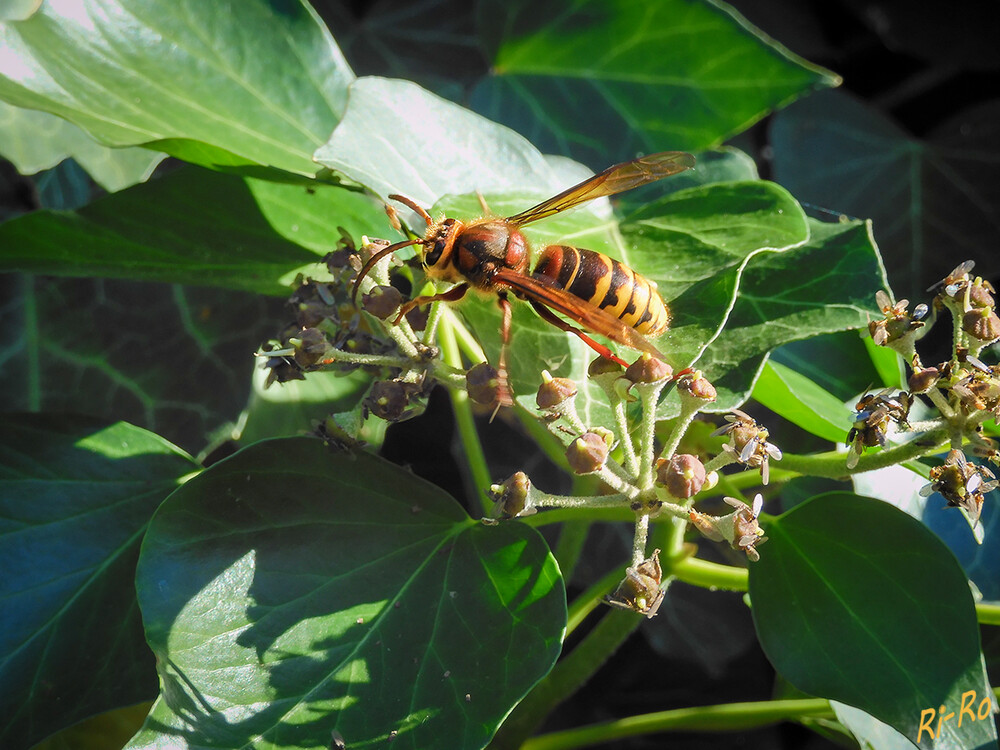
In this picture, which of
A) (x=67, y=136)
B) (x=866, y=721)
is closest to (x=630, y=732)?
(x=866, y=721)

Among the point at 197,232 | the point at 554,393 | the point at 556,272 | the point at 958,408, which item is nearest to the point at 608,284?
the point at 556,272

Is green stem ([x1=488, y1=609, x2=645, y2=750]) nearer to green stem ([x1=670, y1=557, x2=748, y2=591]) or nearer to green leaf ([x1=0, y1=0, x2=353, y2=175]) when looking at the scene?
green stem ([x1=670, y1=557, x2=748, y2=591])

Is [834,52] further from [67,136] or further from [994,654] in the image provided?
[67,136]

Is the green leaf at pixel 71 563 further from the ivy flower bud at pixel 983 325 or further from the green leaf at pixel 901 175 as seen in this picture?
the green leaf at pixel 901 175

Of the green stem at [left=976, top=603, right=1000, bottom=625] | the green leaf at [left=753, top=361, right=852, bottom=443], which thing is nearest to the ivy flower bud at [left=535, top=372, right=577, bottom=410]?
the green leaf at [left=753, top=361, right=852, bottom=443]

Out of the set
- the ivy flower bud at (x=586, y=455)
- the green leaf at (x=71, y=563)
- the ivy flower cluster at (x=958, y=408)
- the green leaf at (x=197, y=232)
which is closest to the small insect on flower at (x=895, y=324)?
the ivy flower cluster at (x=958, y=408)
